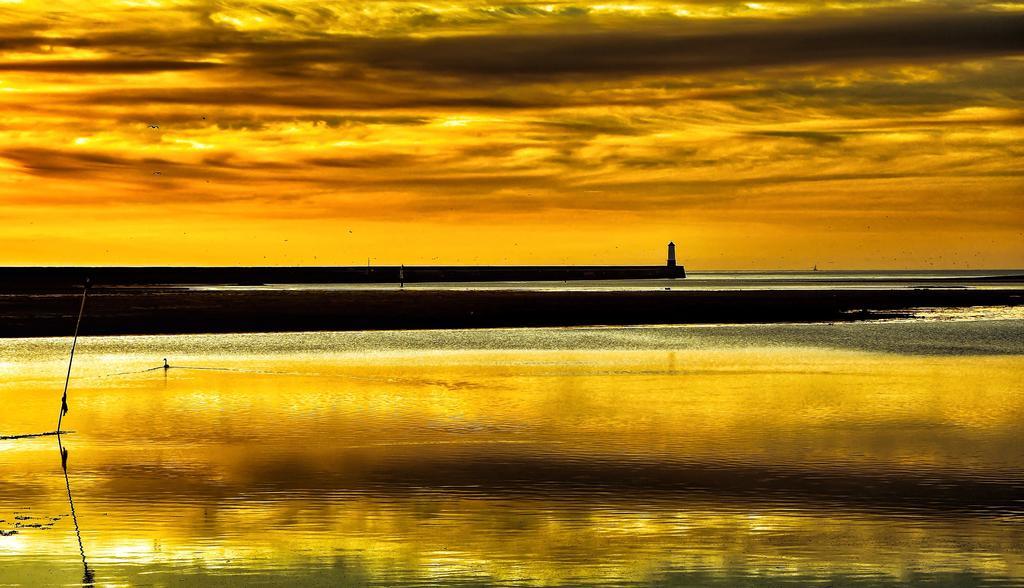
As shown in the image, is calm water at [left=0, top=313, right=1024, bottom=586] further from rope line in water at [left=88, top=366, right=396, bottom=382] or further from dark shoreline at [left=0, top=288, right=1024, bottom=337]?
dark shoreline at [left=0, top=288, right=1024, bottom=337]

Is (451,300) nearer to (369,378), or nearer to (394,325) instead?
(394,325)

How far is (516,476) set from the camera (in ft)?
64.5

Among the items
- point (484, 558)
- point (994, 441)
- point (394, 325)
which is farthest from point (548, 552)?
point (394, 325)

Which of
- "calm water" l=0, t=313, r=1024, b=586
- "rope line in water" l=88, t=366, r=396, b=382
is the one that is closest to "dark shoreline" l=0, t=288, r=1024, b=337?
"rope line in water" l=88, t=366, r=396, b=382

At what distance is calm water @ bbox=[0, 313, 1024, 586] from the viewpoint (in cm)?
1405

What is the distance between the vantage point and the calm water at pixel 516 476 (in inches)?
553

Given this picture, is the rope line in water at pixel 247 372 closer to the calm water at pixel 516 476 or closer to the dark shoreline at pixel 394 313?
the calm water at pixel 516 476

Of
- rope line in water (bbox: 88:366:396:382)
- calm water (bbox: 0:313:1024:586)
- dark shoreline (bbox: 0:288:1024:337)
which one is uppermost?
calm water (bbox: 0:313:1024:586)

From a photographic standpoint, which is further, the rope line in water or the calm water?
the rope line in water

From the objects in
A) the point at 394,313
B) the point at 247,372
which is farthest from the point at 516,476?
the point at 394,313

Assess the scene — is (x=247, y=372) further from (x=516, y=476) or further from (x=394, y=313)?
(x=394, y=313)

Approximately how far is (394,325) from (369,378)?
3089cm

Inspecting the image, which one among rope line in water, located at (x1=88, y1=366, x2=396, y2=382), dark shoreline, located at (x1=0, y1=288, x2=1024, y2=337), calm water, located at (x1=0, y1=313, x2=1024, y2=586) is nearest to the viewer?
calm water, located at (x1=0, y1=313, x2=1024, y2=586)

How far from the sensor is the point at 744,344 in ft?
172
